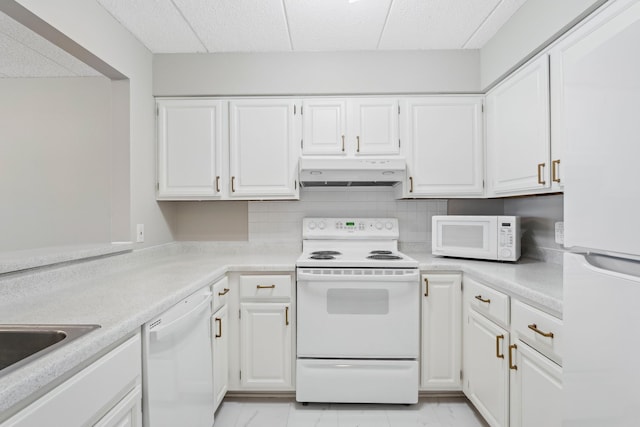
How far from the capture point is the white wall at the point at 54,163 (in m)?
2.49

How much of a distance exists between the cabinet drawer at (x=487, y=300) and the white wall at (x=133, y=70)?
2085 mm

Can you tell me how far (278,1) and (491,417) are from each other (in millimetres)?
2433

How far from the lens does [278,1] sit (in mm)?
1816

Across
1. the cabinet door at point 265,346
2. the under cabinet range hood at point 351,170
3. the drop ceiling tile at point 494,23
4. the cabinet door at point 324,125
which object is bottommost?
the cabinet door at point 265,346

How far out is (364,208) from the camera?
2.71m

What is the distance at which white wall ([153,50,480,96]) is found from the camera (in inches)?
94.0

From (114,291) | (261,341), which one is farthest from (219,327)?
(114,291)

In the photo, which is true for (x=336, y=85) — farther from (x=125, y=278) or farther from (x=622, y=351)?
(x=622, y=351)

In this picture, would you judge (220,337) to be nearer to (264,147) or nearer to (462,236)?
(264,147)

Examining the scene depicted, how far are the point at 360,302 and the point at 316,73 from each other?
1.60 m

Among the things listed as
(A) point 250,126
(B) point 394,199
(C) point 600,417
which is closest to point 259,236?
(A) point 250,126

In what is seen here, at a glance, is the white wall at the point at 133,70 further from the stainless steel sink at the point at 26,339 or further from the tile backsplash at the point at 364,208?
the stainless steel sink at the point at 26,339

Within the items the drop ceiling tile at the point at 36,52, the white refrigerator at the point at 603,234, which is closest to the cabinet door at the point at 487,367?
the white refrigerator at the point at 603,234

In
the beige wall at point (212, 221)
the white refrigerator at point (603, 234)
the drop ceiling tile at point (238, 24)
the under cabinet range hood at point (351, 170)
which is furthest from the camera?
the beige wall at point (212, 221)
